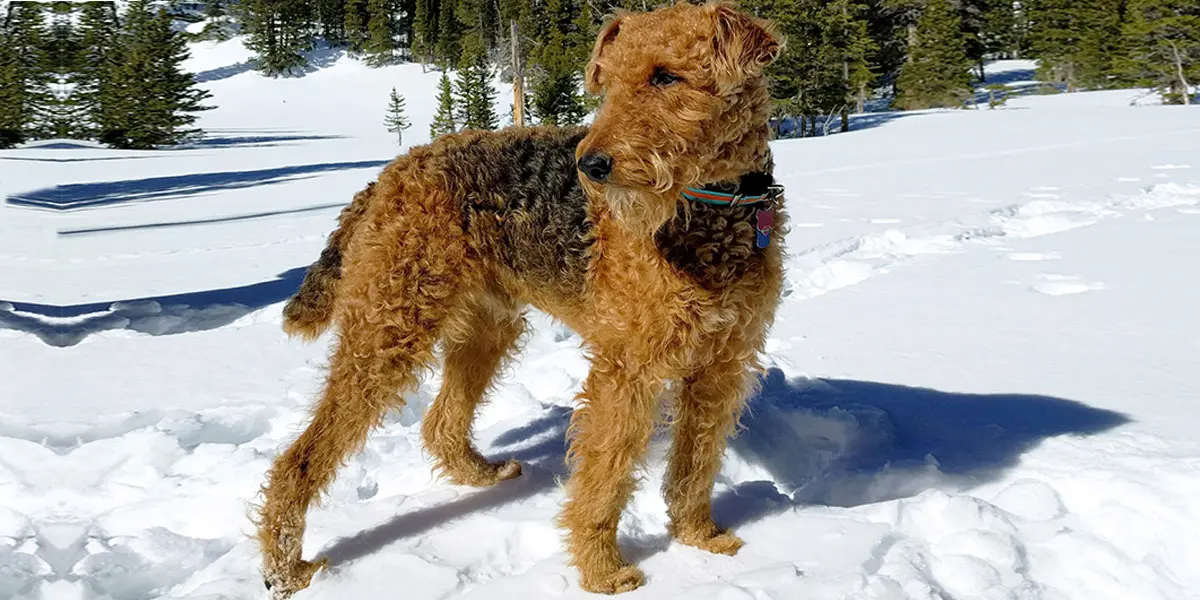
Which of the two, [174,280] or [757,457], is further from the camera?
[174,280]

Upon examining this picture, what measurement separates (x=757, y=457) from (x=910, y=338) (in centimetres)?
193

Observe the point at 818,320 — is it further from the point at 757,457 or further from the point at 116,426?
the point at 116,426

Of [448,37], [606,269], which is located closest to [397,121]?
[448,37]

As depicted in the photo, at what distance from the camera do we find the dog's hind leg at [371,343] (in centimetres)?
279

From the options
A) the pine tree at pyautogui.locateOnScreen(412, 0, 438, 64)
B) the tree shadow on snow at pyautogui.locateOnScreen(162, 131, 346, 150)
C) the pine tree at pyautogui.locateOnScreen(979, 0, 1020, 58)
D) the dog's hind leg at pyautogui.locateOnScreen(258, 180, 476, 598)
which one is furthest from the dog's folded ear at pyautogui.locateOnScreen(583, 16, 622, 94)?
the pine tree at pyautogui.locateOnScreen(412, 0, 438, 64)

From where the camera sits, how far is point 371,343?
281 centimetres

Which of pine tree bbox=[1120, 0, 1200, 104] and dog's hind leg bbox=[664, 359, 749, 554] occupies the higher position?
pine tree bbox=[1120, 0, 1200, 104]

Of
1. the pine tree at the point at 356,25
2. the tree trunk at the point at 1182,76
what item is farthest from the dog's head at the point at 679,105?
the pine tree at the point at 356,25

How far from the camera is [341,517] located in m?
3.23

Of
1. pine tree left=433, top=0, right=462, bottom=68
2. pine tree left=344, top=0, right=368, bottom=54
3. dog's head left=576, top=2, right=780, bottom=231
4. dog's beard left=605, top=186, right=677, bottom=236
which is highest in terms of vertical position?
pine tree left=344, top=0, right=368, bottom=54

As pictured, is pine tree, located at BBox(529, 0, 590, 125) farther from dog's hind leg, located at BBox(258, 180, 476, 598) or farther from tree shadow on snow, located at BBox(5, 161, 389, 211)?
dog's hind leg, located at BBox(258, 180, 476, 598)

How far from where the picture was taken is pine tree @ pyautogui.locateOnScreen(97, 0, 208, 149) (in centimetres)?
3378

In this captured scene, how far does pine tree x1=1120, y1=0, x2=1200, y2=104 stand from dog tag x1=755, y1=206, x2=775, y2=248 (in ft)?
112

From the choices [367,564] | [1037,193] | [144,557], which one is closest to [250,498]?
[144,557]
